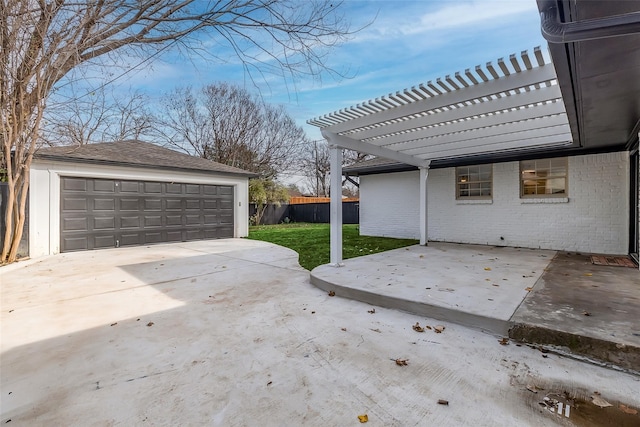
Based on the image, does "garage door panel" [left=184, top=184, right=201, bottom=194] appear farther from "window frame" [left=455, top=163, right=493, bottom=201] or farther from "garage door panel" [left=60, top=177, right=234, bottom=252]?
"window frame" [left=455, top=163, right=493, bottom=201]

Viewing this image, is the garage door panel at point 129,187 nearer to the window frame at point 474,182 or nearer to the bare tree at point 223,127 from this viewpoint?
the window frame at point 474,182

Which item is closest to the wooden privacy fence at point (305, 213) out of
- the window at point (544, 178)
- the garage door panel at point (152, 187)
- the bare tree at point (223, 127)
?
the bare tree at point (223, 127)

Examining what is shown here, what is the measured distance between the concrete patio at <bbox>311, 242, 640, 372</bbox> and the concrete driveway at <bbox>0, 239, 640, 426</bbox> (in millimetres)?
162

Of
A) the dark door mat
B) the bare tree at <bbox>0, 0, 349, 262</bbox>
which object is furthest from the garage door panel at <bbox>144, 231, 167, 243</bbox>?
the dark door mat

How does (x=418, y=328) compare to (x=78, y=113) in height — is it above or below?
below

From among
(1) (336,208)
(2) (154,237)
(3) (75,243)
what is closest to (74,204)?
(3) (75,243)

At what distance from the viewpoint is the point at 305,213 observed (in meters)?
19.6

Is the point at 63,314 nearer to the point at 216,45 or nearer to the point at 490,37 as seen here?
the point at 216,45

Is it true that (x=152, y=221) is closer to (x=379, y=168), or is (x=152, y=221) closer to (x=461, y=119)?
(x=379, y=168)

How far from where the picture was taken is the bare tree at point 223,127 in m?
19.4

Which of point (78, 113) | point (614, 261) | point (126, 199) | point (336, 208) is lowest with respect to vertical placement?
point (614, 261)

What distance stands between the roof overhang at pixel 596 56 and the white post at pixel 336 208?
10.5ft

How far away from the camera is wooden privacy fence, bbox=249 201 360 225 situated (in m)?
17.8

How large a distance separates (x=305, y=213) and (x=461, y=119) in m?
15.2
